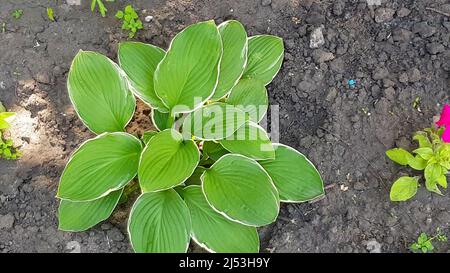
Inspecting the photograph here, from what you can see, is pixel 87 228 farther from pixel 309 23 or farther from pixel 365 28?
pixel 365 28

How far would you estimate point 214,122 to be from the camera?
6.98 ft

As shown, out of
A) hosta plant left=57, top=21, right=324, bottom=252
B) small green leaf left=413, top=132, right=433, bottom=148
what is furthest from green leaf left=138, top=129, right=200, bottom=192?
small green leaf left=413, top=132, right=433, bottom=148

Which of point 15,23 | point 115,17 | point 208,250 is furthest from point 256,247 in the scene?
point 15,23

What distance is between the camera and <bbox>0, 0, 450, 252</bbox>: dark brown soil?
2.36 m

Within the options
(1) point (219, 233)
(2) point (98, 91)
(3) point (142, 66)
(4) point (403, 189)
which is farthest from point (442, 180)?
(2) point (98, 91)

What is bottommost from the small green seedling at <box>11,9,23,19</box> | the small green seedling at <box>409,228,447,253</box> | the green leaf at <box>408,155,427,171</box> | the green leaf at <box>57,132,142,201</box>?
the small green seedling at <box>409,228,447,253</box>

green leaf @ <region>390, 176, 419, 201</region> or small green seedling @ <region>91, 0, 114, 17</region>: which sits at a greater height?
small green seedling @ <region>91, 0, 114, 17</region>

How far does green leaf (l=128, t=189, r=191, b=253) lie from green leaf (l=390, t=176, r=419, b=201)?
2.98 ft

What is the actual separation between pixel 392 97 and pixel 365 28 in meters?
0.38

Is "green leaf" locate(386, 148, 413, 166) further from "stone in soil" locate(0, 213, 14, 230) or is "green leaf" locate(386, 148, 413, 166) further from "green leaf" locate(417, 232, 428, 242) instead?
"stone in soil" locate(0, 213, 14, 230)

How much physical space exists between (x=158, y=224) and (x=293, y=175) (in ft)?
2.01

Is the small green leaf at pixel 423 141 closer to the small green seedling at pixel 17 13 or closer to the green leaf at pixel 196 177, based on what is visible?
the green leaf at pixel 196 177

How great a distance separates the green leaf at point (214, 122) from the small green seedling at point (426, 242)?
97 cm

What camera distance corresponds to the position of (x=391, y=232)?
237 centimetres
